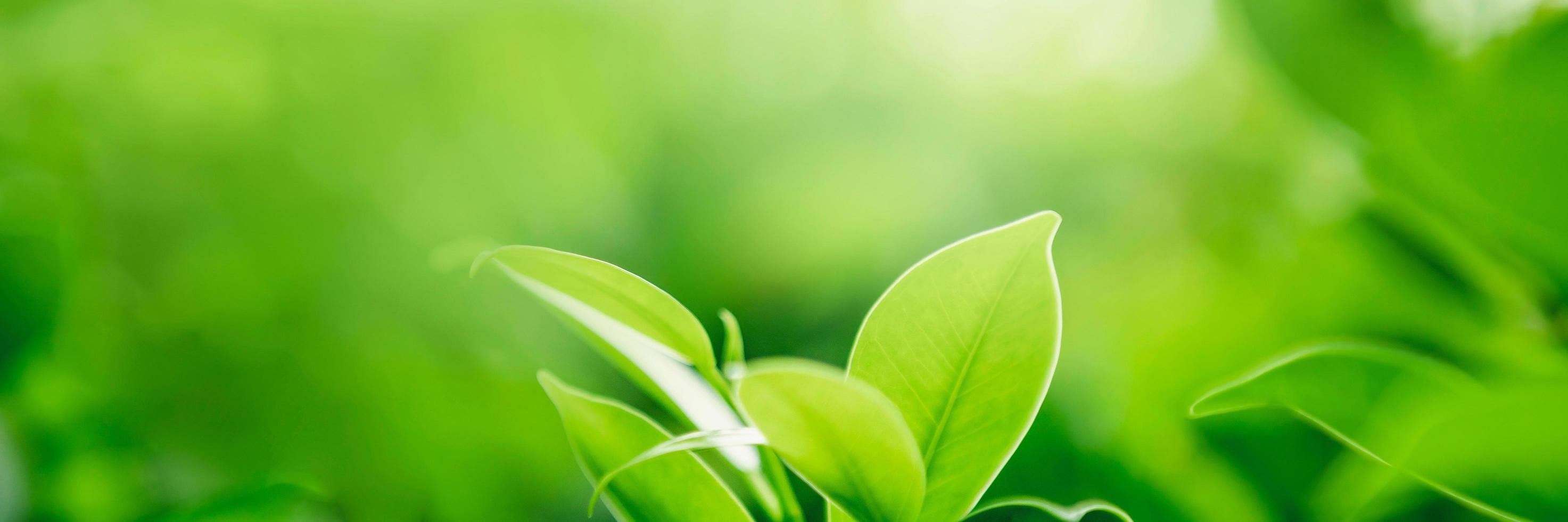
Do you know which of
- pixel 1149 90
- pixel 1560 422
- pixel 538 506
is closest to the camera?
pixel 1560 422

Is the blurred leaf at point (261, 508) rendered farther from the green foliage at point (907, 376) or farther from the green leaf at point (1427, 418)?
the green leaf at point (1427, 418)

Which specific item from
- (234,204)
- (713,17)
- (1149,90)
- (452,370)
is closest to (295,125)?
(234,204)

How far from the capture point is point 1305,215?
0.56 meters

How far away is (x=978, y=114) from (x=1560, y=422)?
0.42 meters

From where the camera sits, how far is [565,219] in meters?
0.58

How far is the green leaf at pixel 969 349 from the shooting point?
0.70 ft

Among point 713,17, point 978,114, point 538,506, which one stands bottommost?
point 538,506

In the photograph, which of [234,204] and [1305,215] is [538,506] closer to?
[234,204]

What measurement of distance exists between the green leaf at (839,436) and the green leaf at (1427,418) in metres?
0.12

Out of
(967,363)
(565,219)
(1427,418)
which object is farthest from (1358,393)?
(565,219)

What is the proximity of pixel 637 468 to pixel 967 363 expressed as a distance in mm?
115

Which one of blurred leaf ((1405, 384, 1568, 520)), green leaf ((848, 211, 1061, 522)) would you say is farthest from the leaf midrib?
blurred leaf ((1405, 384, 1568, 520))

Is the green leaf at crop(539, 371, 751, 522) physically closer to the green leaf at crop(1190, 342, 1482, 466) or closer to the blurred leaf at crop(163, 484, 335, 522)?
the green leaf at crop(1190, 342, 1482, 466)

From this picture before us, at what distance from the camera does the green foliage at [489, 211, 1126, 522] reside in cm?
20
